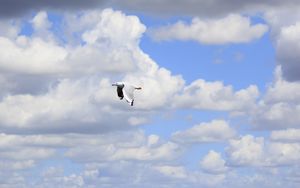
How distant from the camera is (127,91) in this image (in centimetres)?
14500
